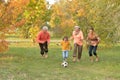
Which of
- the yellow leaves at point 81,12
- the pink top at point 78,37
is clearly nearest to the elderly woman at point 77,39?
the pink top at point 78,37

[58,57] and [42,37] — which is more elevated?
[42,37]

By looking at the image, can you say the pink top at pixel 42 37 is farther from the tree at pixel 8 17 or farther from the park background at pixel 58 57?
the tree at pixel 8 17

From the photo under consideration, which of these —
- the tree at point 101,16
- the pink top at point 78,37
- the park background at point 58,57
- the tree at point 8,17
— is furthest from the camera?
the tree at point 101,16

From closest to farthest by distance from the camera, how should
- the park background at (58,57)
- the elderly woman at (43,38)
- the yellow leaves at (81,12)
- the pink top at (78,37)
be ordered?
the park background at (58,57), the pink top at (78,37), the elderly woman at (43,38), the yellow leaves at (81,12)

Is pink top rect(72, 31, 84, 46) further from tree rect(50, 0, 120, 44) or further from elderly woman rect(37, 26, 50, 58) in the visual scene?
tree rect(50, 0, 120, 44)

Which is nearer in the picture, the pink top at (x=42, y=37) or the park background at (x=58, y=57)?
the park background at (x=58, y=57)

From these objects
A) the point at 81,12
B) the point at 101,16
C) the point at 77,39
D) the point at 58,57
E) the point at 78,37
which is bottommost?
the point at 58,57

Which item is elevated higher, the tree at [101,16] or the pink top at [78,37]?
the tree at [101,16]

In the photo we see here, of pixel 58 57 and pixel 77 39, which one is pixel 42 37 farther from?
pixel 77 39

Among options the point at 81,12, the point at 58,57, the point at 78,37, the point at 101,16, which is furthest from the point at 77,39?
the point at 81,12

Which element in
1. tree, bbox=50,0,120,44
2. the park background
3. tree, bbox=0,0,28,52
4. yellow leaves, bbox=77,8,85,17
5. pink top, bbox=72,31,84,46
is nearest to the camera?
the park background

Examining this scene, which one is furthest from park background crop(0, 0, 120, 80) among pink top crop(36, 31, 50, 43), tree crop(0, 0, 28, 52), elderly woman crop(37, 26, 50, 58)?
pink top crop(36, 31, 50, 43)

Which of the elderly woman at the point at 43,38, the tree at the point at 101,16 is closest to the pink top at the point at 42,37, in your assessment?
the elderly woman at the point at 43,38

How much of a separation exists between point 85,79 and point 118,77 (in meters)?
1.49
